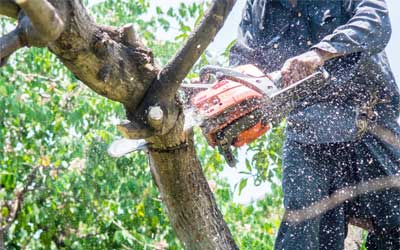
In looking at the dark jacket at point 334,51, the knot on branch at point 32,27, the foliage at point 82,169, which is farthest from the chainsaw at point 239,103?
the foliage at point 82,169

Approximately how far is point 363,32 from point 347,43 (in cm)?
8

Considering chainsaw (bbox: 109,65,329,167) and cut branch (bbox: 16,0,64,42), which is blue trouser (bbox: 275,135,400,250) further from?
cut branch (bbox: 16,0,64,42)

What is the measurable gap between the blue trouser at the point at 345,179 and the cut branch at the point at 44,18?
1253mm

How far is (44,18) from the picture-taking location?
7.22ft

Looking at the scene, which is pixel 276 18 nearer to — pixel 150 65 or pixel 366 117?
pixel 366 117

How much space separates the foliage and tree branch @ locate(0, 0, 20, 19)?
12.0 ft

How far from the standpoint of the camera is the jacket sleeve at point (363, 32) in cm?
317

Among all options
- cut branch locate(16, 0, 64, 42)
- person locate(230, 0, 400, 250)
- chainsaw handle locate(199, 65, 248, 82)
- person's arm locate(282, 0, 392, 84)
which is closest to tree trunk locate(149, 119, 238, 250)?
person locate(230, 0, 400, 250)

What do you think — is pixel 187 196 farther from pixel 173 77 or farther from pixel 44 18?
pixel 44 18

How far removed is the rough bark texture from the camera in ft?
8.03

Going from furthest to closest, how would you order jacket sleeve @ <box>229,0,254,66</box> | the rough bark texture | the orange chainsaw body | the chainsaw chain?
1. jacket sleeve @ <box>229,0,254,66</box>
2. the orange chainsaw body
3. the chainsaw chain
4. the rough bark texture

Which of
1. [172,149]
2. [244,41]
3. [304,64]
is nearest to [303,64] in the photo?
[304,64]

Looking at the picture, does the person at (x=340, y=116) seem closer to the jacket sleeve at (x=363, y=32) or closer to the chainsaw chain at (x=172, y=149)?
the jacket sleeve at (x=363, y=32)

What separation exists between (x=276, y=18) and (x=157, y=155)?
865 mm
